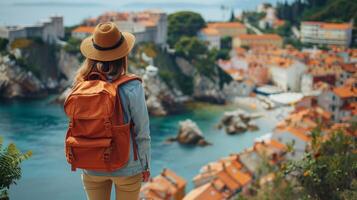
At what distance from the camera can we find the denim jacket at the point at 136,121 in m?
1.38

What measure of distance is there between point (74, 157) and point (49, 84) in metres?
17.0

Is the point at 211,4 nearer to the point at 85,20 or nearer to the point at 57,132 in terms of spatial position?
the point at 85,20

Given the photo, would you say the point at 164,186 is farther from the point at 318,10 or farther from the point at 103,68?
the point at 318,10

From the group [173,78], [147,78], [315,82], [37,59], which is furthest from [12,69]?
[315,82]

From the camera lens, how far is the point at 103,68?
145cm

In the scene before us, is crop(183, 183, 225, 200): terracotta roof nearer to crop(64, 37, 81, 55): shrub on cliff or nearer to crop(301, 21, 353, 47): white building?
crop(64, 37, 81, 55): shrub on cliff

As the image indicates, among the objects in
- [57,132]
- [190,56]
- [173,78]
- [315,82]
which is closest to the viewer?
[57,132]

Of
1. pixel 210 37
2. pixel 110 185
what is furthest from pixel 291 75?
pixel 110 185

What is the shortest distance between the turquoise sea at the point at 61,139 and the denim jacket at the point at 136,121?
4800 mm

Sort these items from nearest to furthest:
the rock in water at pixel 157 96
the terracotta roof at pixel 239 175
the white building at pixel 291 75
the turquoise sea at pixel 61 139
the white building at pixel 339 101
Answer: the terracotta roof at pixel 239 175, the turquoise sea at pixel 61 139, the white building at pixel 339 101, the rock in water at pixel 157 96, the white building at pixel 291 75

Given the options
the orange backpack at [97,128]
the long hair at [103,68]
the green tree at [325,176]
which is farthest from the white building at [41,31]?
the orange backpack at [97,128]

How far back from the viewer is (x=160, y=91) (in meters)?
17.1

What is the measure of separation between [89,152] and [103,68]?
0.77 feet

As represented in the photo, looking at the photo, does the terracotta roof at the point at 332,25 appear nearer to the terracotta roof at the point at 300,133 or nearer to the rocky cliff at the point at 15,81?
the rocky cliff at the point at 15,81
